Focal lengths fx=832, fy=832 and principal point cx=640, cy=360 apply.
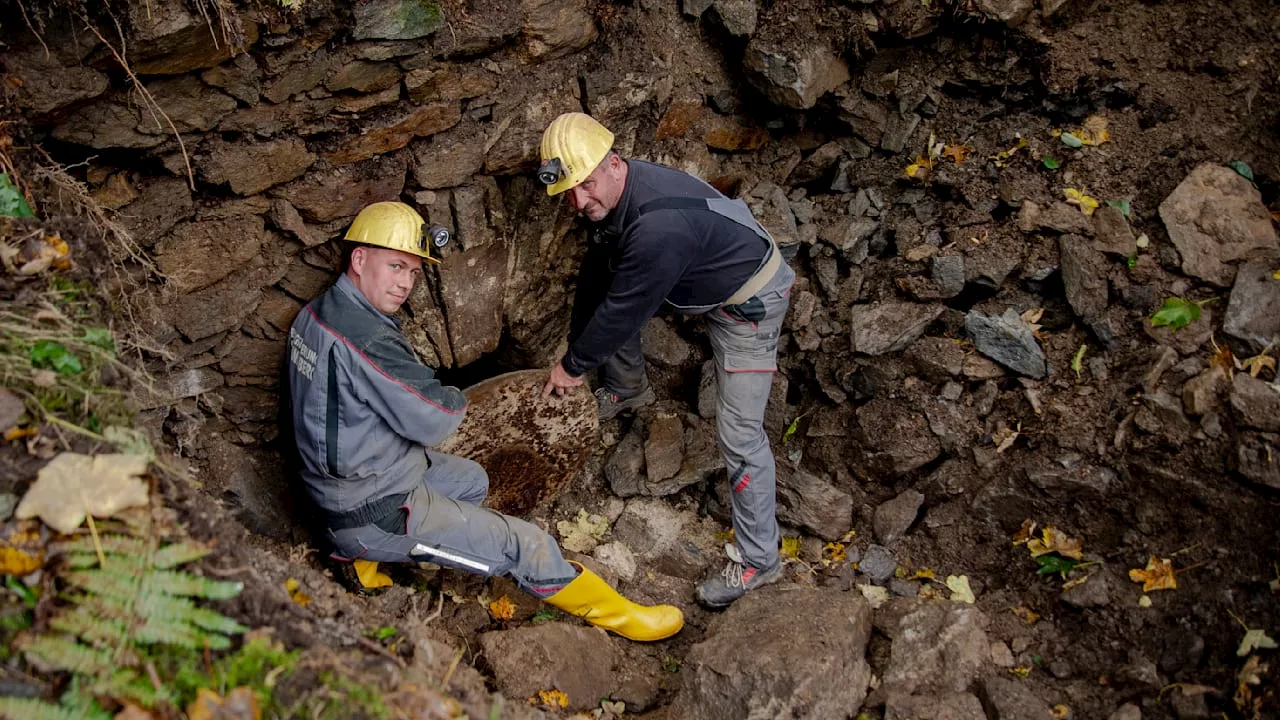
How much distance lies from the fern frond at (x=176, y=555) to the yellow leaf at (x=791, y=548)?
3755mm

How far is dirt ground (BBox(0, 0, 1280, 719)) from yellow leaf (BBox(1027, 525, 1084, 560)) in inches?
2.2

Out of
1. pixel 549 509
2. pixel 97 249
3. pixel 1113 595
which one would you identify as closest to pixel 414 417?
pixel 97 249

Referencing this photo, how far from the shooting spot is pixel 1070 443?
15.5 feet

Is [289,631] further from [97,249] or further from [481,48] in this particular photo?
[481,48]

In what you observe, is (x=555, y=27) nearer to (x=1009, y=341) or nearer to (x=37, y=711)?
(x=1009, y=341)

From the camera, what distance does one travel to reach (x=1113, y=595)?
4.32 m

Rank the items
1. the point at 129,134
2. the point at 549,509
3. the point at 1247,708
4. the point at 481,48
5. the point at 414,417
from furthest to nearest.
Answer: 1. the point at 549,509
2. the point at 481,48
3. the point at 414,417
4. the point at 1247,708
5. the point at 129,134

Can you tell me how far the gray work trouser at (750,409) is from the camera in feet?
15.8

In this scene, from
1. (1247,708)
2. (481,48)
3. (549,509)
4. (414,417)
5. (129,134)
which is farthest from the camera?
(549,509)

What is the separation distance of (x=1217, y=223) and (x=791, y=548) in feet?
10.2

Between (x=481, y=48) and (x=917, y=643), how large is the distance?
12.4 ft

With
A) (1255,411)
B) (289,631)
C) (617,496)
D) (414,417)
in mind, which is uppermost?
(289,631)

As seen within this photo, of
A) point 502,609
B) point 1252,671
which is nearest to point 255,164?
point 502,609

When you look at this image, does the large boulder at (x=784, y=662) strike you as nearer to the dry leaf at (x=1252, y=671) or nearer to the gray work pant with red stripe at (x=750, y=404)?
the gray work pant with red stripe at (x=750, y=404)
